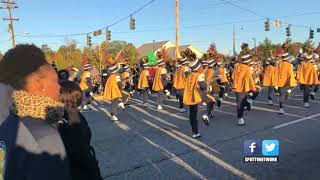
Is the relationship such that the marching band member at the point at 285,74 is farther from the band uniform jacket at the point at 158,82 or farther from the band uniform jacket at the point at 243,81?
the band uniform jacket at the point at 158,82

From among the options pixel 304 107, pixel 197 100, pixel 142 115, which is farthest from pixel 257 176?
pixel 304 107

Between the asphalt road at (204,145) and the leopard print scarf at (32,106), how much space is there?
4.38m

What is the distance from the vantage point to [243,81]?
11992mm

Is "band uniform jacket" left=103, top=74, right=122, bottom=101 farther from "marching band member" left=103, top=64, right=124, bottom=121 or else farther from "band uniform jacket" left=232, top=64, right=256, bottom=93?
"band uniform jacket" left=232, top=64, right=256, bottom=93

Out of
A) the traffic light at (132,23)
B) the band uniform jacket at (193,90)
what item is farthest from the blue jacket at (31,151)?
the traffic light at (132,23)

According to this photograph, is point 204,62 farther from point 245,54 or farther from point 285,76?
point 285,76

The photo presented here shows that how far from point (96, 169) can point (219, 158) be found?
4.69 metres

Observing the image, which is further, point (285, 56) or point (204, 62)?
point (285, 56)

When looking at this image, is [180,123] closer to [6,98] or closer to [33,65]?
[6,98]

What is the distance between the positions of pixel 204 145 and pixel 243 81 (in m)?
3.59

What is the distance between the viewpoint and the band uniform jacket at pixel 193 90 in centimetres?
1009

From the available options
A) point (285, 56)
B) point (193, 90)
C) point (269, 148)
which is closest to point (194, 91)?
Answer: point (193, 90)

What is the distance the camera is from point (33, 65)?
→ 2463mm

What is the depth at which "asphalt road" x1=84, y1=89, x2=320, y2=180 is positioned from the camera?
6844 mm
